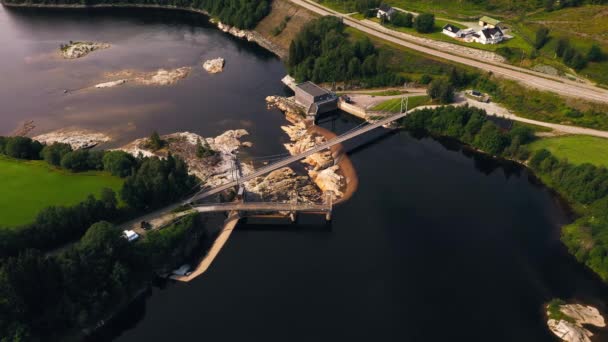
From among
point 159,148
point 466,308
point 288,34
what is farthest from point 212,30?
point 466,308

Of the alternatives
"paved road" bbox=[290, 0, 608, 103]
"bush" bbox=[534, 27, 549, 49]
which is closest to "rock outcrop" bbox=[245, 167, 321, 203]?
"paved road" bbox=[290, 0, 608, 103]

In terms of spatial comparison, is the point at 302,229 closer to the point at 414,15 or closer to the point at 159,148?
the point at 159,148

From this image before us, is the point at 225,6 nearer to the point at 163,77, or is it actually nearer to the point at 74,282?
the point at 163,77

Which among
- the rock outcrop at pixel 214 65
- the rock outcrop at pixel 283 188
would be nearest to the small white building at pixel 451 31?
the rock outcrop at pixel 214 65

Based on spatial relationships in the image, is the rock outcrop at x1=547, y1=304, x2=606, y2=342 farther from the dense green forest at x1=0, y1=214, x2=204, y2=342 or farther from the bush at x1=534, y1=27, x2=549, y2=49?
the bush at x1=534, y1=27, x2=549, y2=49

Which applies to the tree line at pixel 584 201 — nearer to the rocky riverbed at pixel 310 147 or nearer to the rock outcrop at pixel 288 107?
the rocky riverbed at pixel 310 147

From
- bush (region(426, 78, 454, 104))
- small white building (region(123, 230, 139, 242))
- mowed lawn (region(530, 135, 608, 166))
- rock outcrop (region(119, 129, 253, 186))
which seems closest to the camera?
small white building (region(123, 230, 139, 242))

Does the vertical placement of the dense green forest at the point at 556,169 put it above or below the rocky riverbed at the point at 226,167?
above
